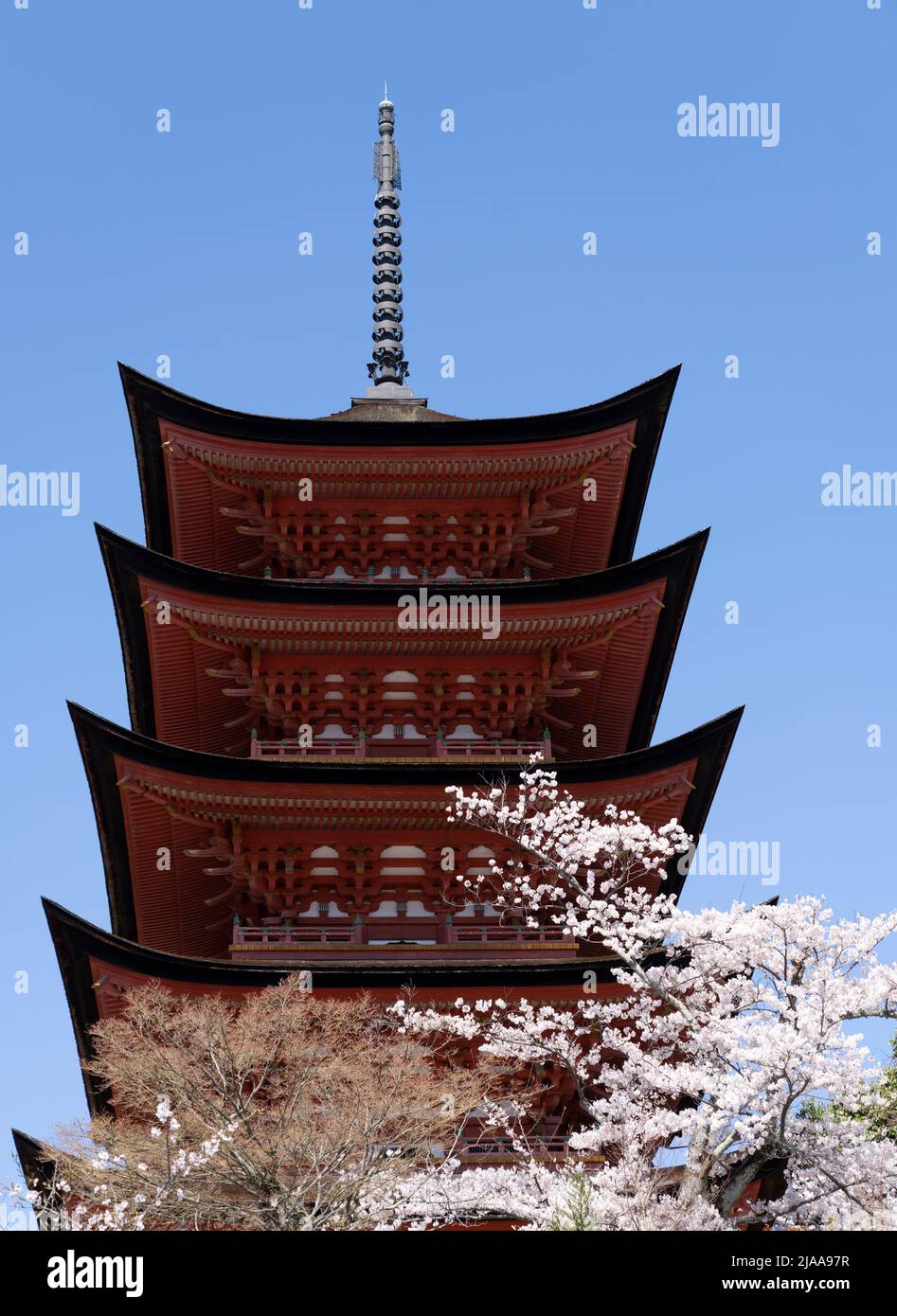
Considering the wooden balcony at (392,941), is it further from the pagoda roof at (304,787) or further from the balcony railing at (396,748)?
the balcony railing at (396,748)

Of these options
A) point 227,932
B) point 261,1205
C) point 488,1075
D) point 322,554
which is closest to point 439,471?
point 322,554

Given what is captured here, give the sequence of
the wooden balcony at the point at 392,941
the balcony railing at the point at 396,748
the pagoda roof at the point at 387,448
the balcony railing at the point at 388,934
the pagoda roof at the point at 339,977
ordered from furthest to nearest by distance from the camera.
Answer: the pagoda roof at the point at 387,448
the balcony railing at the point at 396,748
the balcony railing at the point at 388,934
the wooden balcony at the point at 392,941
the pagoda roof at the point at 339,977

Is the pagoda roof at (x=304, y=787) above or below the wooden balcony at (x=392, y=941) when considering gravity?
above

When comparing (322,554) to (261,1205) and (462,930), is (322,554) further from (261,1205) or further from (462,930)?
(261,1205)

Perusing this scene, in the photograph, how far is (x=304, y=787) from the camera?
858 inches

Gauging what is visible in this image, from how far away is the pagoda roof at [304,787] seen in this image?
2167 centimetres

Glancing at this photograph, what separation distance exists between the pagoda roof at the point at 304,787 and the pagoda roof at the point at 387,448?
5.12 m

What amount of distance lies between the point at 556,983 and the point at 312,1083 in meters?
4.23

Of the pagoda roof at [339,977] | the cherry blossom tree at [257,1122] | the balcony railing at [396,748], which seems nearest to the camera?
the cherry blossom tree at [257,1122]

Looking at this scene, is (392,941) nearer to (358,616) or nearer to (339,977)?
(339,977)

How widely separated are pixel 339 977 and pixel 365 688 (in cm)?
543

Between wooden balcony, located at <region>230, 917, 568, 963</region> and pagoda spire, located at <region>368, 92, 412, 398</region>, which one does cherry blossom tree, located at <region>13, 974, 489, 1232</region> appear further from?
pagoda spire, located at <region>368, 92, 412, 398</region>

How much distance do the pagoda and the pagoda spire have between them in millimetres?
3267

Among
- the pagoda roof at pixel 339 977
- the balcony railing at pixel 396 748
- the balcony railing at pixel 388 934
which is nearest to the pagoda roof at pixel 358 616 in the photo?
the balcony railing at pixel 396 748
